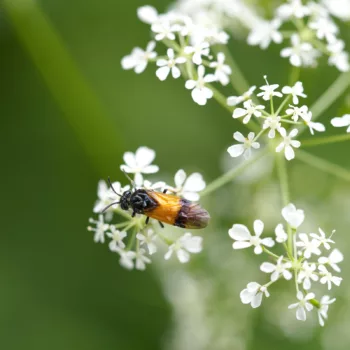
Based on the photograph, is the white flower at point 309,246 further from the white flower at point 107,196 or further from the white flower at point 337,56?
the white flower at point 337,56

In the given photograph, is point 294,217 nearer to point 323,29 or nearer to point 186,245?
point 186,245

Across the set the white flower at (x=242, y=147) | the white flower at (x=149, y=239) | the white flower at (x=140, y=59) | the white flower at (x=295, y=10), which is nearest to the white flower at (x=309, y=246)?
the white flower at (x=242, y=147)

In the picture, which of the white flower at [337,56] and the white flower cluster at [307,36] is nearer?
the white flower cluster at [307,36]

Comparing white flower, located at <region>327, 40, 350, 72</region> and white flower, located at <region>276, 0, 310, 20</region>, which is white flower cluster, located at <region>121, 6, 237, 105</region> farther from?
white flower, located at <region>327, 40, 350, 72</region>

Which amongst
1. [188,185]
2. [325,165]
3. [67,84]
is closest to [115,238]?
[188,185]

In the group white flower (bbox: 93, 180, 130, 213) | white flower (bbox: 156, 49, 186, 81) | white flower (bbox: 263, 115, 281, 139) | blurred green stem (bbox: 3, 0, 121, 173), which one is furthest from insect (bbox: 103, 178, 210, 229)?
blurred green stem (bbox: 3, 0, 121, 173)

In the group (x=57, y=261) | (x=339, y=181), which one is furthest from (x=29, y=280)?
(x=339, y=181)

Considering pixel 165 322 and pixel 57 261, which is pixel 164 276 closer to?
pixel 165 322

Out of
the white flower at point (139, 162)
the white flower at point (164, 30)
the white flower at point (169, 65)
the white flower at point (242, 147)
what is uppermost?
the white flower at point (164, 30)
